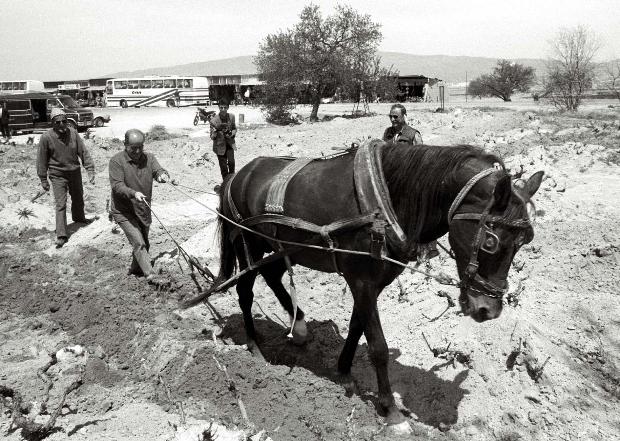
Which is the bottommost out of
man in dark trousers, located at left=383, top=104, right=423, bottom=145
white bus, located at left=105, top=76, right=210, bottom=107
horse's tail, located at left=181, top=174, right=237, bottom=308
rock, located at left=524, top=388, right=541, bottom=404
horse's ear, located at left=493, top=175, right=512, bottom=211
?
rock, located at left=524, top=388, right=541, bottom=404

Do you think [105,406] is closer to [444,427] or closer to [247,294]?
[247,294]

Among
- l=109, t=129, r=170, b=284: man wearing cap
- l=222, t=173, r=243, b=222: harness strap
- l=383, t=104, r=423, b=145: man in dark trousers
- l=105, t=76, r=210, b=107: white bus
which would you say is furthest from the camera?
l=105, t=76, r=210, b=107: white bus

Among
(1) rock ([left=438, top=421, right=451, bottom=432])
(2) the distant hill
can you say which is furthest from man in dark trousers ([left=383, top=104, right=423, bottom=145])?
(2) the distant hill

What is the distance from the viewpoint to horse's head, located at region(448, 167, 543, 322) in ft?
11.3

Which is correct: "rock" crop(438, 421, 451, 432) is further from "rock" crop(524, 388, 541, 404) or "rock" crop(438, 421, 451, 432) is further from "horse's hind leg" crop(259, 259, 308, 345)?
"horse's hind leg" crop(259, 259, 308, 345)

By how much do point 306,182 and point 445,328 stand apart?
6.19 feet

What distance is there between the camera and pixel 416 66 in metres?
165

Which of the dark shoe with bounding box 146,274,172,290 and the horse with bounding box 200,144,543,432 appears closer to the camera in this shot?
the horse with bounding box 200,144,543,432

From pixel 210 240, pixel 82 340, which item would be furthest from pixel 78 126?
pixel 82 340

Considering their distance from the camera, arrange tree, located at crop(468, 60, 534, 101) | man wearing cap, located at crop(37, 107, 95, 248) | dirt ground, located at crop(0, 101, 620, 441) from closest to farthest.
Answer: dirt ground, located at crop(0, 101, 620, 441), man wearing cap, located at crop(37, 107, 95, 248), tree, located at crop(468, 60, 534, 101)

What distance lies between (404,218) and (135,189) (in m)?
3.78

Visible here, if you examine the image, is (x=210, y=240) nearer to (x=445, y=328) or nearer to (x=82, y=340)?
(x=82, y=340)

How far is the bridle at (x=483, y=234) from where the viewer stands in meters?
3.45

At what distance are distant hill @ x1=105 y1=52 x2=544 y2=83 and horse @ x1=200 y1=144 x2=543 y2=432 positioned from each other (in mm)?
142981
